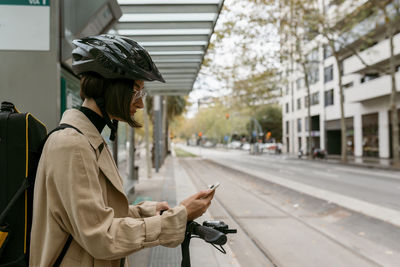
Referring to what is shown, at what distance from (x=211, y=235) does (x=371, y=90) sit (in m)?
31.1

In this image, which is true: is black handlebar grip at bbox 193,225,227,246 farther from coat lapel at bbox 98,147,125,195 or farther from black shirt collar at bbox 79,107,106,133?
black shirt collar at bbox 79,107,106,133

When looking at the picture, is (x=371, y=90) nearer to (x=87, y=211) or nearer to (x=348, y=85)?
(x=348, y=85)

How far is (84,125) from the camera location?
4.26ft

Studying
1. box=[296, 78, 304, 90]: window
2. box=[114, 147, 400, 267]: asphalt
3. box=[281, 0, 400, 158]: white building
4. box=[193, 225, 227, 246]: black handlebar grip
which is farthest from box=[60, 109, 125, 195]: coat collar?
box=[296, 78, 304, 90]: window

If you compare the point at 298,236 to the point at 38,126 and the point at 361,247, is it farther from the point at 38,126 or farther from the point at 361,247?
the point at 38,126

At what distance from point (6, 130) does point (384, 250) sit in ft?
18.0

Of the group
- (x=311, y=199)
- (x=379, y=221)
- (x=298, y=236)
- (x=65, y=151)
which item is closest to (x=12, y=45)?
(x=65, y=151)

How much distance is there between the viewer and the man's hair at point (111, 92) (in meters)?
1.37

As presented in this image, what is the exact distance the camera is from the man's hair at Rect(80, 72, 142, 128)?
4.50 feet

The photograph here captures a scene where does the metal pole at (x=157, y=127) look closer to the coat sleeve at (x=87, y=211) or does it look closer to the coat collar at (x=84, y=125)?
the coat collar at (x=84, y=125)

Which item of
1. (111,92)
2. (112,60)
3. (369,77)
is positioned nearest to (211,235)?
(111,92)

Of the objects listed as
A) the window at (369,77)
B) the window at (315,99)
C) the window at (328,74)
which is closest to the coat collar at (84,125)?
the window at (369,77)

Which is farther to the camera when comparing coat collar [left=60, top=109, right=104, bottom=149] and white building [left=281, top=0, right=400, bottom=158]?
white building [left=281, top=0, right=400, bottom=158]

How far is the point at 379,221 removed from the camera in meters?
6.82
